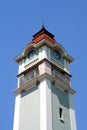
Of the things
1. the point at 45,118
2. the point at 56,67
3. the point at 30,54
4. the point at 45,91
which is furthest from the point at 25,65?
the point at 45,118

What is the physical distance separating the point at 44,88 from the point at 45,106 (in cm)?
181

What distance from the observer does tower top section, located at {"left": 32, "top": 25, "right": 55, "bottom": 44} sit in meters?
31.6

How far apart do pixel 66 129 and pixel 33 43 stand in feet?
32.7

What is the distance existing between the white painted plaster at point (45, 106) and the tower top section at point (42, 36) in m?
6.16

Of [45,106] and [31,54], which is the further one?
[31,54]

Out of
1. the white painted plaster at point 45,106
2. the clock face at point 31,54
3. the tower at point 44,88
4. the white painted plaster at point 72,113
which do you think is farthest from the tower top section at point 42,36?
the white painted plaster at point 72,113

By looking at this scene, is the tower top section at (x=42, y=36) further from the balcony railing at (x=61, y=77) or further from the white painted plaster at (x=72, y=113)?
the white painted plaster at (x=72, y=113)

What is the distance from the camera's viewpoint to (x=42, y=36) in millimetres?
31750

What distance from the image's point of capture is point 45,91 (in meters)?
26.1

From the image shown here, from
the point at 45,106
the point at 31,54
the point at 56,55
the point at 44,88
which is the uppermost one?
the point at 31,54

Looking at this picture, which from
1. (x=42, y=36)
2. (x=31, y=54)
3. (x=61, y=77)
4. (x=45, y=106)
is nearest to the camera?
(x=45, y=106)

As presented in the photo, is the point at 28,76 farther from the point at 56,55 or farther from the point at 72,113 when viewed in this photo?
the point at 72,113

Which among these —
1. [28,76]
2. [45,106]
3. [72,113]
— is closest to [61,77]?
[28,76]

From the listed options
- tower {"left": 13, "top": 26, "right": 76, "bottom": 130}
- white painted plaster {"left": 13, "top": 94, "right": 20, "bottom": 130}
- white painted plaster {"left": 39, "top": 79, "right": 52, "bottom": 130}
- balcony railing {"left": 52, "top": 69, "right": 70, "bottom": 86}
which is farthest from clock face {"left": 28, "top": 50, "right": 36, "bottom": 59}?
white painted plaster {"left": 39, "top": 79, "right": 52, "bottom": 130}
